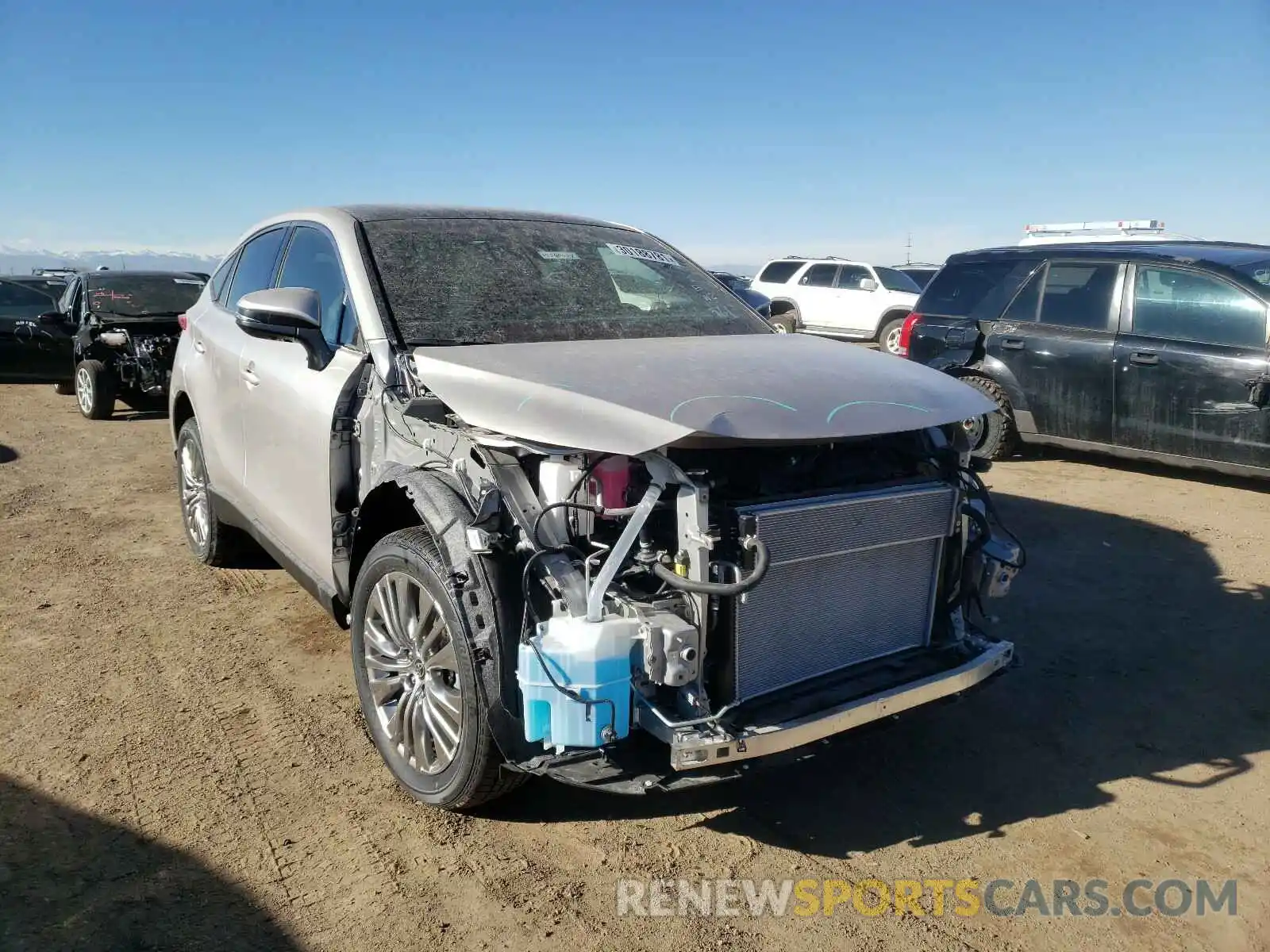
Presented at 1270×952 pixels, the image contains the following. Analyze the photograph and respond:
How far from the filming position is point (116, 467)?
27.1 feet

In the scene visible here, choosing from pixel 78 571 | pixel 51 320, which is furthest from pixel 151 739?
pixel 51 320

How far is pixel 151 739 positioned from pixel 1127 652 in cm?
415

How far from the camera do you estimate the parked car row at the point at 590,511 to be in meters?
2.60

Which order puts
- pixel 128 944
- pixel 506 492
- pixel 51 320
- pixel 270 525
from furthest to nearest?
pixel 51 320 → pixel 270 525 → pixel 506 492 → pixel 128 944

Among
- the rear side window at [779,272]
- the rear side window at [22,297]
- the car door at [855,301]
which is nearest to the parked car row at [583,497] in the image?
the rear side window at [22,297]

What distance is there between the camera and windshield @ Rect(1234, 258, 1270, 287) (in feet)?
22.5

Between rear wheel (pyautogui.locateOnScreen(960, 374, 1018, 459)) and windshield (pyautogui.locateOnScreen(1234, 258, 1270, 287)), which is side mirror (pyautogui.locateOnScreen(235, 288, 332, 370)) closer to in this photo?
rear wheel (pyautogui.locateOnScreen(960, 374, 1018, 459))

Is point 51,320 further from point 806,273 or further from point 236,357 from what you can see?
point 806,273

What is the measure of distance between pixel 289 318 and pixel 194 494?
2.56 meters

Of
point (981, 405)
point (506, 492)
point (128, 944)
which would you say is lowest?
point (128, 944)

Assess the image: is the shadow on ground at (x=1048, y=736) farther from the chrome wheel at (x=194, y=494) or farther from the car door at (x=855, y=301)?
the car door at (x=855, y=301)

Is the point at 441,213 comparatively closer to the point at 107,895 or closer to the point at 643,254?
the point at 643,254

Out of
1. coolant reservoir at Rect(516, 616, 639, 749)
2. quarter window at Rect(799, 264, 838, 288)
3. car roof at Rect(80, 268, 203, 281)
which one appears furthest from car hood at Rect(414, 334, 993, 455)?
quarter window at Rect(799, 264, 838, 288)

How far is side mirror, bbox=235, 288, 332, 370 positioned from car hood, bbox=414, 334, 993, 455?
1.64 ft
